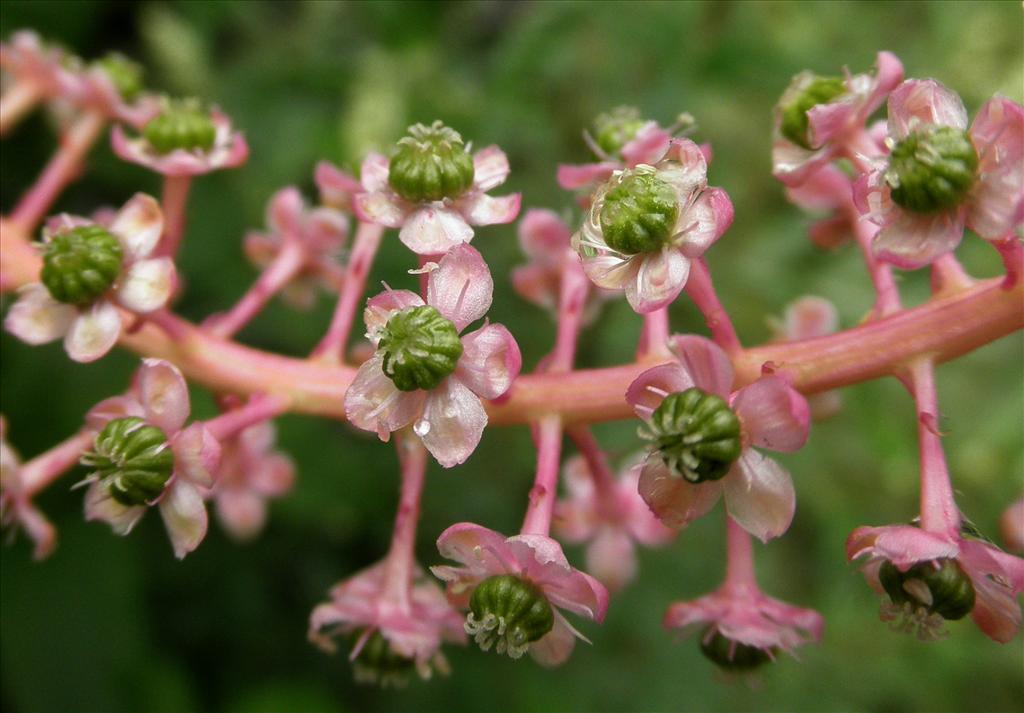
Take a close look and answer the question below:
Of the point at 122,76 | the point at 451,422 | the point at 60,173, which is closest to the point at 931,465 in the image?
the point at 451,422

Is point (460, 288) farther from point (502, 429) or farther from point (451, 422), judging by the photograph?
point (502, 429)

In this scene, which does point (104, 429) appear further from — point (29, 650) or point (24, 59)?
point (29, 650)

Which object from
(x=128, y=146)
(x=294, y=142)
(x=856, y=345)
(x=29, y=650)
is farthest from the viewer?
(x=294, y=142)

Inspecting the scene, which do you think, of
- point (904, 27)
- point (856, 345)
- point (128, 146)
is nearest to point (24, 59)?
point (128, 146)

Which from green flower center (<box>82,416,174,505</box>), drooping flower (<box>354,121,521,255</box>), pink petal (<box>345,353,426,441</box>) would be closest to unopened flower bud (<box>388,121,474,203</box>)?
drooping flower (<box>354,121,521,255</box>)

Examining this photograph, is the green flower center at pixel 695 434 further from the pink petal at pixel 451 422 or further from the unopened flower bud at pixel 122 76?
the unopened flower bud at pixel 122 76

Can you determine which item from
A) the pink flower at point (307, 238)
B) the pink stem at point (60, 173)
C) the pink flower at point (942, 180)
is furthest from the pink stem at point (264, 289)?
the pink flower at point (942, 180)
